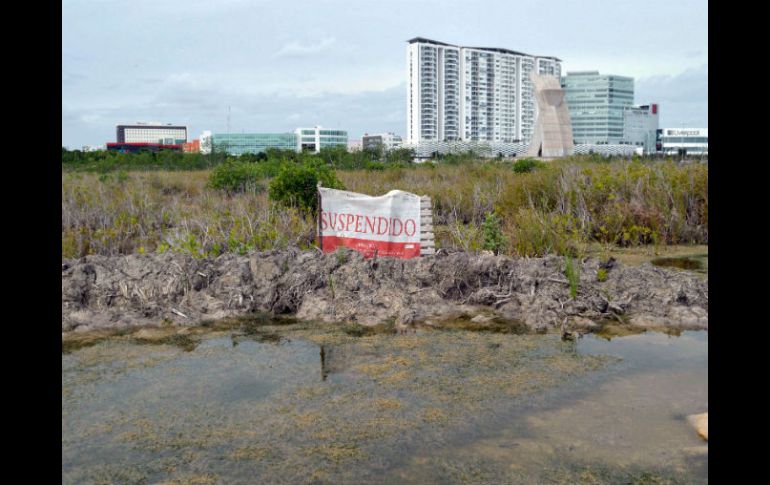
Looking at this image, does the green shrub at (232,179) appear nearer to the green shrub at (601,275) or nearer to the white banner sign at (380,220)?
the white banner sign at (380,220)

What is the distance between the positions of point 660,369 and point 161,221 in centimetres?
868

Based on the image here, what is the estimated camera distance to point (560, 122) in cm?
5503

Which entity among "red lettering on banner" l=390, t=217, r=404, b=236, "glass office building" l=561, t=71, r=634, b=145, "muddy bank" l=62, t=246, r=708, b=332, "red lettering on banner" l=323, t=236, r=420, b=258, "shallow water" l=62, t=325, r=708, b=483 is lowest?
"shallow water" l=62, t=325, r=708, b=483

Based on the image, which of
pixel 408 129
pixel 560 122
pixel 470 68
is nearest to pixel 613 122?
pixel 470 68

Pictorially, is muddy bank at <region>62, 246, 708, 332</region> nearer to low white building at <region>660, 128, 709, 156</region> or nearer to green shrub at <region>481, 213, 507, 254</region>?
green shrub at <region>481, 213, 507, 254</region>

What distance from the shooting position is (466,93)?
103 metres

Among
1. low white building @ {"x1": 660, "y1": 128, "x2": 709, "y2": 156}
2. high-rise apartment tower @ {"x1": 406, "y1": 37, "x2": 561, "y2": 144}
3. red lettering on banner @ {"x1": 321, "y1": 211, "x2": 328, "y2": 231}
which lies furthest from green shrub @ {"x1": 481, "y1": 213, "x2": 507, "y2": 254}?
low white building @ {"x1": 660, "y1": 128, "x2": 709, "y2": 156}

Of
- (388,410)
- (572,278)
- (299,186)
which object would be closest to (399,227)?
(572,278)

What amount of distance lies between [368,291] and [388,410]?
8.73 ft

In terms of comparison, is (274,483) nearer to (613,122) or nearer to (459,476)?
Result: (459,476)

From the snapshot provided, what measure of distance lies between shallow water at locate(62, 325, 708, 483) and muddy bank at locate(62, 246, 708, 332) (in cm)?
61

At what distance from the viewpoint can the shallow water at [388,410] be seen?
10.2 ft

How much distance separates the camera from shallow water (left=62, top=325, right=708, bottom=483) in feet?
10.2

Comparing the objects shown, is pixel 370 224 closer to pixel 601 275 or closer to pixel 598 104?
pixel 601 275
